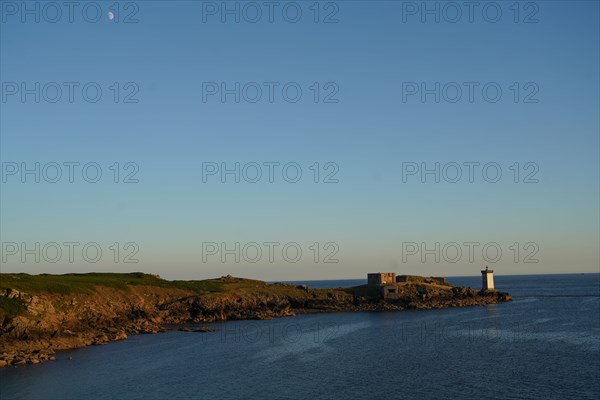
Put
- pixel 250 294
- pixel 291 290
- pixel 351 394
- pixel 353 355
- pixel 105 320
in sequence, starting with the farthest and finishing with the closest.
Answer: pixel 291 290, pixel 250 294, pixel 105 320, pixel 353 355, pixel 351 394

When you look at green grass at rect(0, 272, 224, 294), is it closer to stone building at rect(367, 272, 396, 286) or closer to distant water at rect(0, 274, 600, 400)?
distant water at rect(0, 274, 600, 400)

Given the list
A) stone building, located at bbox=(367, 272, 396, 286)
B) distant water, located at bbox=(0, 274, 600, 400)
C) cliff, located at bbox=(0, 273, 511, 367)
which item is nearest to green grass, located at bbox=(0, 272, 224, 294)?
cliff, located at bbox=(0, 273, 511, 367)

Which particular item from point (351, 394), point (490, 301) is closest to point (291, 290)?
point (490, 301)

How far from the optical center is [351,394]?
5362 centimetres

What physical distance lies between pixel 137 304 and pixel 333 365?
5864 centimetres

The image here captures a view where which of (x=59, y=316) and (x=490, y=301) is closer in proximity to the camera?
(x=59, y=316)

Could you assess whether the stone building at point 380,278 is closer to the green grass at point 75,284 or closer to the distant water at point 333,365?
the green grass at point 75,284

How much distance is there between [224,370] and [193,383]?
7.05m

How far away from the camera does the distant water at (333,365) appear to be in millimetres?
54594

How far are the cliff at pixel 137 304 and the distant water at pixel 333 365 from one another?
→ 5.76 m

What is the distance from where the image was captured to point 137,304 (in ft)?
374

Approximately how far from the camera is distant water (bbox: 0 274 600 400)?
179 feet

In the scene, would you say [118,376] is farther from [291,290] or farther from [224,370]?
[291,290]

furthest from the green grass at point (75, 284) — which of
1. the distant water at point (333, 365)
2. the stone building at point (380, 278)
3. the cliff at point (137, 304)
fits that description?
the stone building at point (380, 278)
